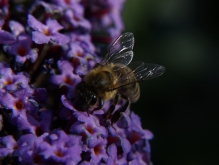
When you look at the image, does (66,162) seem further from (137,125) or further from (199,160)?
(199,160)

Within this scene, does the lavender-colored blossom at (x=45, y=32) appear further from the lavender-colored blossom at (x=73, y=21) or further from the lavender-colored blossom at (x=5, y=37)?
the lavender-colored blossom at (x=73, y=21)

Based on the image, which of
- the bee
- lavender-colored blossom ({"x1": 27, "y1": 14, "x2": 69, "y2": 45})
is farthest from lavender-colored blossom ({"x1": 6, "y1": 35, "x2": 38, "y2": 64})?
the bee

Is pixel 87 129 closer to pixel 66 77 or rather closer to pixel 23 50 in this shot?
pixel 66 77

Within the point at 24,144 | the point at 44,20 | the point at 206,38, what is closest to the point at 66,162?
the point at 24,144

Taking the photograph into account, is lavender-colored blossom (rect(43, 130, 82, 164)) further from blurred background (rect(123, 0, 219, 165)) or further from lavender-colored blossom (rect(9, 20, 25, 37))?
blurred background (rect(123, 0, 219, 165))

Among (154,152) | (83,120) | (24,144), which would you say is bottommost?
(154,152)

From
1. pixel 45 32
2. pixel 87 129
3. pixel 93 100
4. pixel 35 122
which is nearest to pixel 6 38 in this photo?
pixel 45 32
